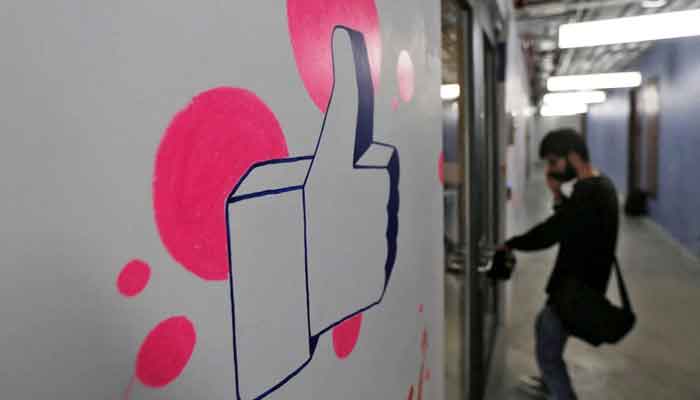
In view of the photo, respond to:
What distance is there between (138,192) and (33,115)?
3.8 inches

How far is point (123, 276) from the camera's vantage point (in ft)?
1.29

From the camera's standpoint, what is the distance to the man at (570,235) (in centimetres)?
225

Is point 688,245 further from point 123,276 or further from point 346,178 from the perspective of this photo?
point 123,276

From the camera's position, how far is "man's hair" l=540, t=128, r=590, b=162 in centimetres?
245

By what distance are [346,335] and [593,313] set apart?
1901 millimetres

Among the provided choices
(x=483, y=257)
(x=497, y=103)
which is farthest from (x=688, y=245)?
(x=483, y=257)

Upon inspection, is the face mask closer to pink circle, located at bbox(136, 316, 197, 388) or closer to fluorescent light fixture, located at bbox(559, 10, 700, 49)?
fluorescent light fixture, located at bbox(559, 10, 700, 49)

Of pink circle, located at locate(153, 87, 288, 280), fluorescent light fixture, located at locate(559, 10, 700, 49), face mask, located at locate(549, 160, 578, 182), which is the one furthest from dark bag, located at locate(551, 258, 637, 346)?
pink circle, located at locate(153, 87, 288, 280)

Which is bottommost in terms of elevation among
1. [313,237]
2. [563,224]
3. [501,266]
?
[501,266]

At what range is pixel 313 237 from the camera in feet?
2.25

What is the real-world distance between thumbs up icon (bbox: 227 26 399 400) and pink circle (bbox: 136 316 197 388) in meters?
0.07

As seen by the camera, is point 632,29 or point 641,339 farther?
point 641,339

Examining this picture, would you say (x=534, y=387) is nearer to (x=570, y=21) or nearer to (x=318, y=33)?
(x=318, y=33)

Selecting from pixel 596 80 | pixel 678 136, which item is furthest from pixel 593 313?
pixel 678 136
